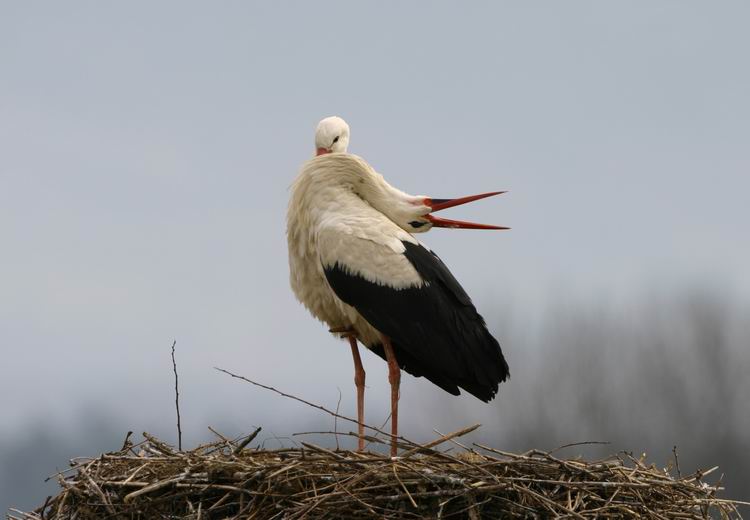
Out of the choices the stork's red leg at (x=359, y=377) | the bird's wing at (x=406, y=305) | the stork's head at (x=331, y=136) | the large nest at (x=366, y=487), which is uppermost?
the stork's head at (x=331, y=136)

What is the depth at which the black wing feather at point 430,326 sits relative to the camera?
5684 mm

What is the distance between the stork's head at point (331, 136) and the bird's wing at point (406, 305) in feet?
1.81

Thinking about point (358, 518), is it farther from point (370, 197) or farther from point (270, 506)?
point (370, 197)

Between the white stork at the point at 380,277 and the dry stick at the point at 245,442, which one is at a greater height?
the white stork at the point at 380,277

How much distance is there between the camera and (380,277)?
568 centimetres

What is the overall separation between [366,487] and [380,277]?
1269mm

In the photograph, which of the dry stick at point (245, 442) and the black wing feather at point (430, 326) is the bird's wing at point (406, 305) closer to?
the black wing feather at point (430, 326)

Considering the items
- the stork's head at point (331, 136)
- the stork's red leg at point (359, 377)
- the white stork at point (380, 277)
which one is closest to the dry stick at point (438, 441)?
the white stork at point (380, 277)

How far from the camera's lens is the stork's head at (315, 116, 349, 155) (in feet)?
19.9

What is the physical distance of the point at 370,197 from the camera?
5.97 m

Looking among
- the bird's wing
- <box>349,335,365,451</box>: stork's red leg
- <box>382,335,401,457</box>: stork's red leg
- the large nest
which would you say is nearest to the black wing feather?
the bird's wing

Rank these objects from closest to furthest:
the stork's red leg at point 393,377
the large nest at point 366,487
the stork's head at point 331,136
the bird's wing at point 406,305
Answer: the large nest at point 366,487 < the bird's wing at point 406,305 < the stork's red leg at point 393,377 < the stork's head at point 331,136

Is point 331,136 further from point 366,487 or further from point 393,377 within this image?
point 366,487

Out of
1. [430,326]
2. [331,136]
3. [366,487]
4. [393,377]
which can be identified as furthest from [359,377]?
[366,487]
